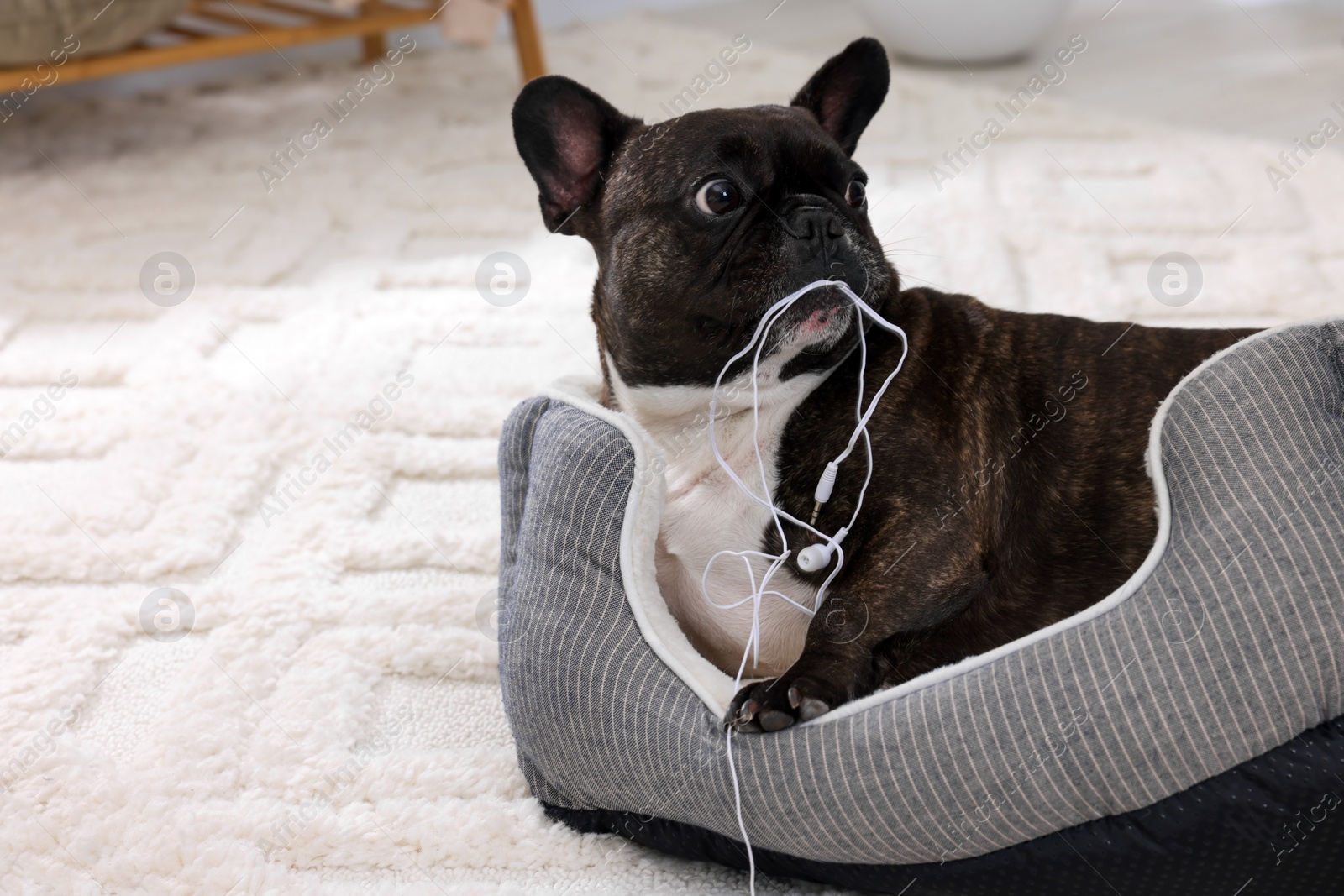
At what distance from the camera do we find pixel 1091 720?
4.55 ft

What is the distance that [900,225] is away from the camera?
3713 mm

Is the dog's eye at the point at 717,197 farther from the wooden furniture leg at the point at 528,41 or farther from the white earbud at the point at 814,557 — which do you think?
the wooden furniture leg at the point at 528,41

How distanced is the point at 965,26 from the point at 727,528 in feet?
13.7

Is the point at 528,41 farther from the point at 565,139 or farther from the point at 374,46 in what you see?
the point at 565,139

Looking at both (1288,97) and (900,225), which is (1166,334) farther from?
(1288,97)

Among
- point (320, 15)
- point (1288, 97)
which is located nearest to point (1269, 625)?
point (1288, 97)

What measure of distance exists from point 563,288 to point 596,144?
152cm

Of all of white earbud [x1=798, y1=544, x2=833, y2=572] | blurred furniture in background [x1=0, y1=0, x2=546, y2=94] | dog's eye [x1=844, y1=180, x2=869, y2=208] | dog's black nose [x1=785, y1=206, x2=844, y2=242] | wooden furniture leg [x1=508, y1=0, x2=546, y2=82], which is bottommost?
wooden furniture leg [x1=508, y1=0, x2=546, y2=82]

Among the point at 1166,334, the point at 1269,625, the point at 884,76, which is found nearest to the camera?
the point at 1269,625

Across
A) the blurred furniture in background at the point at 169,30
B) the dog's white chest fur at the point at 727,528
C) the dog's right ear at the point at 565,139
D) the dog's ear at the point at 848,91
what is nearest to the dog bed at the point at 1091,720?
the dog's white chest fur at the point at 727,528

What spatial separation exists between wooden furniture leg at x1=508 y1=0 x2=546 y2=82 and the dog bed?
3.82 m

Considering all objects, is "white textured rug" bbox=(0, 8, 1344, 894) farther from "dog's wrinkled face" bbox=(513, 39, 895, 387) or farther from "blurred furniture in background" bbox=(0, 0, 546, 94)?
"dog's wrinkled face" bbox=(513, 39, 895, 387)

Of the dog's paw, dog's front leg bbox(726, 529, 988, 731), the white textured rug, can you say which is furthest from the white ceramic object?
the dog's paw

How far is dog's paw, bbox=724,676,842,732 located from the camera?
149 centimetres
